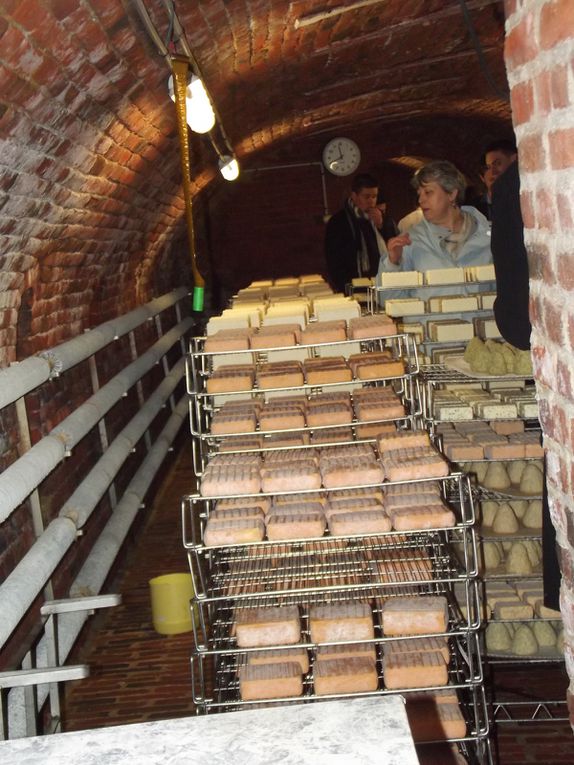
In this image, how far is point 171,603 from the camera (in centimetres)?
551

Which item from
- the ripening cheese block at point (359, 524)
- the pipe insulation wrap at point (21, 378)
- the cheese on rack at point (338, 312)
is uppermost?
the cheese on rack at point (338, 312)

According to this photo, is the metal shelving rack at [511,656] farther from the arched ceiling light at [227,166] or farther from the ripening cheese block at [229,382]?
the arched ceiling light at [227,166]

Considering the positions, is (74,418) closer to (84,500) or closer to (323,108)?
(84,500)

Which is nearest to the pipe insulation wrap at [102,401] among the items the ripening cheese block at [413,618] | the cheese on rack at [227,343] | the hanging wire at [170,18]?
the cheese on rack at [227,343]

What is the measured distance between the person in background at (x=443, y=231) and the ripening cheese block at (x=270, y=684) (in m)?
3.06

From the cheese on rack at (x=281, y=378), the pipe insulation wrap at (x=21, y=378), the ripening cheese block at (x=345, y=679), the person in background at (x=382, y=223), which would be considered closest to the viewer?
the ripening cheese block at (x=345, y=679)

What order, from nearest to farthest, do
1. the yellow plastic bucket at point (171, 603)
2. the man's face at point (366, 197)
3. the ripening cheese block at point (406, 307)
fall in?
the ripening cheese block at point (406, 307), the yellow plastic bucket at point (171, 603), the man's face at point (366, 197)

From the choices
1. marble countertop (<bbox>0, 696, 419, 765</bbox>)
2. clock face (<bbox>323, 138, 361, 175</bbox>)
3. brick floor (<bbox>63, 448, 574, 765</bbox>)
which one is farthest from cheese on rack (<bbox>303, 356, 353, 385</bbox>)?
clock face (<bbox>323, 138, 361, 175</bbox>)

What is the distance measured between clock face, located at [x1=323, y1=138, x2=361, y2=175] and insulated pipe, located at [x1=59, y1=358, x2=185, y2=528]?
19.9ft

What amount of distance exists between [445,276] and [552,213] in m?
3.20

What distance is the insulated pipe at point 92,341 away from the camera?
5234 mm

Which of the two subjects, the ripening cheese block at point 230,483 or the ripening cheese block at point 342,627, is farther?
the ripening cheese block at point 230,483

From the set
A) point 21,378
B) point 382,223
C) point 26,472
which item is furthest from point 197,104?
point 382,223

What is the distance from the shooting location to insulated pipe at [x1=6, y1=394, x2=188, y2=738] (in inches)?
154
